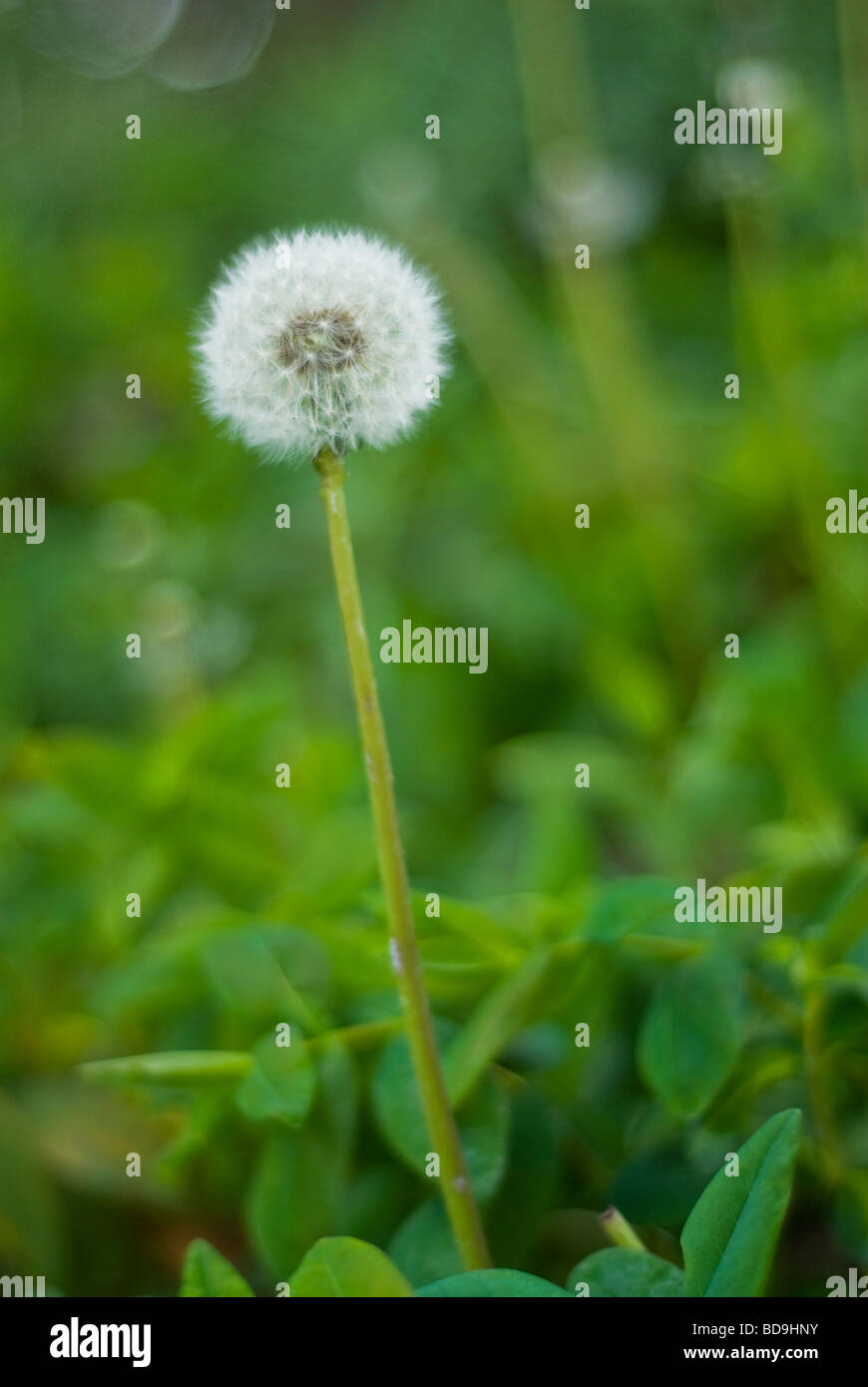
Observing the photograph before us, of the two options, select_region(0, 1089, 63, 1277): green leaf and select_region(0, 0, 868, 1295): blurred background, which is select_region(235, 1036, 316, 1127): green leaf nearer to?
select_region(0, 0, 868, 1295): blurred background

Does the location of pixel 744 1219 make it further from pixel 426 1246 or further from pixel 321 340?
pixel 321 340

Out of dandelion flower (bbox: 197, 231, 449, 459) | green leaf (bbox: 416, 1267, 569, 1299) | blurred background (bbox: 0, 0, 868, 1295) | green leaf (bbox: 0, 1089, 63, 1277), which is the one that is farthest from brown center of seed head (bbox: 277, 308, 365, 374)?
green leaf (bbox: 0, 1089, 63, 1277)

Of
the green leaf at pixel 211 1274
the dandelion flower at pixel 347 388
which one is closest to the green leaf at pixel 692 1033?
the dandelion flower at pixel 347 388

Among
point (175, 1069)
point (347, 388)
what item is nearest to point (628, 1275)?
point (175, 1069)
